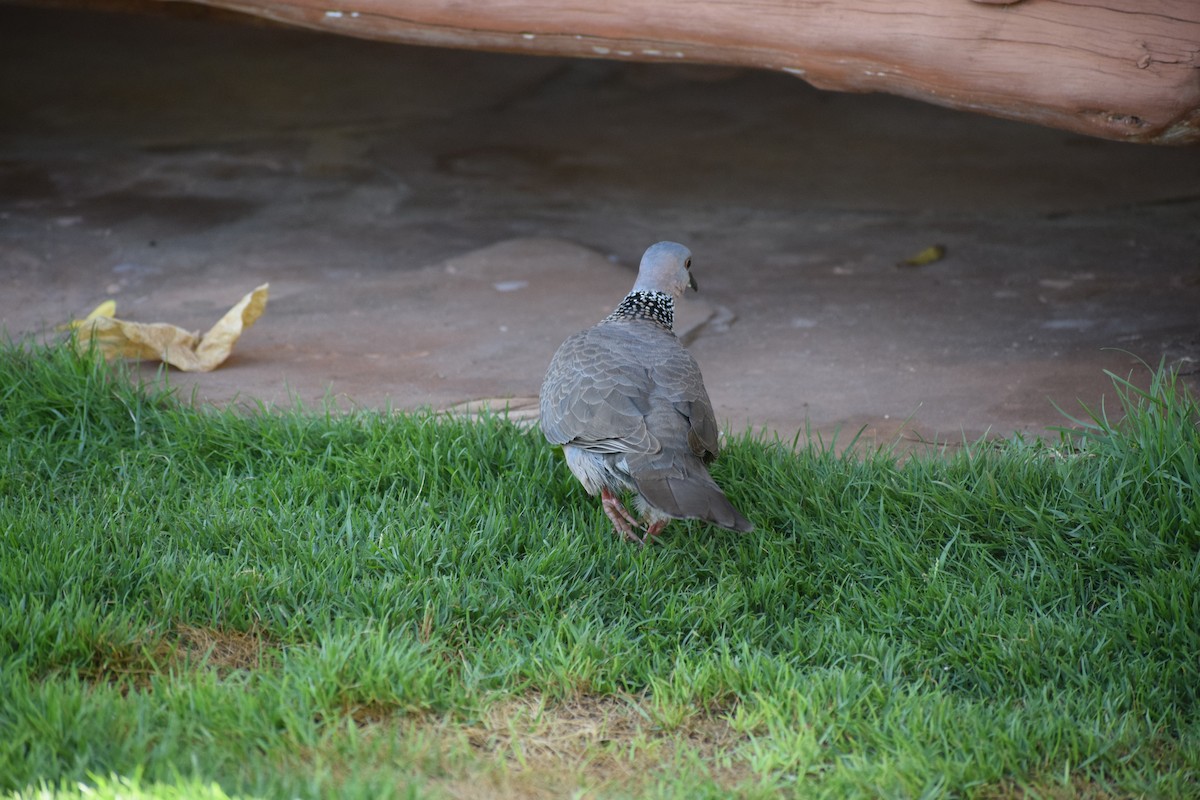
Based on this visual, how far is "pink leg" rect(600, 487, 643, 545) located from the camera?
11.7 feet

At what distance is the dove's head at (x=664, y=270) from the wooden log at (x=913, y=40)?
0.90 meters

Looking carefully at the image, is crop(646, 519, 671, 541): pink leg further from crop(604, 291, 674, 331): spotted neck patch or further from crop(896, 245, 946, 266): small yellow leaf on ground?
crop(896, 245, 946, 266): small yellow leaf on ground

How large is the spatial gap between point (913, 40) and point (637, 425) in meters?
1.92

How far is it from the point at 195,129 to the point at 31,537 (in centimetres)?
582

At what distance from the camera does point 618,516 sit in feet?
11.8

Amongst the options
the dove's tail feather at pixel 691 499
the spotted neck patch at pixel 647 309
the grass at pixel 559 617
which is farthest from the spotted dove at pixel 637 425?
the grass at pixel 559 617

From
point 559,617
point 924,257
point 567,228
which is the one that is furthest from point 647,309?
point 567,228

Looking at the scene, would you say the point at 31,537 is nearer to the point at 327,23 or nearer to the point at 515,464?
the point at 515,464

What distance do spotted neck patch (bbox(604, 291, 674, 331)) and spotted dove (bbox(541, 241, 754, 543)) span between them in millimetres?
106

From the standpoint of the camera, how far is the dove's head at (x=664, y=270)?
4188 mm

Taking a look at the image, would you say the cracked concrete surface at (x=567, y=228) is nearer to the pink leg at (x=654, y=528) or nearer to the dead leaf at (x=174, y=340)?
the dead leaf at (x=174, y=340)

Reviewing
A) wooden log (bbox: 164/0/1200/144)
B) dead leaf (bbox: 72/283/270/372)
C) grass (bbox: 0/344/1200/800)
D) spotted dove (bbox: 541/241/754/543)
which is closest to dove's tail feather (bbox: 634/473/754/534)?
spotted dove (bbox: 541/241/754/543)

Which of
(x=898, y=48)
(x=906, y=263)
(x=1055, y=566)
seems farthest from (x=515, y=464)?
(x=906, y=263)

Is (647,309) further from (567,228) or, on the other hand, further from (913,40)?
(567,228)
